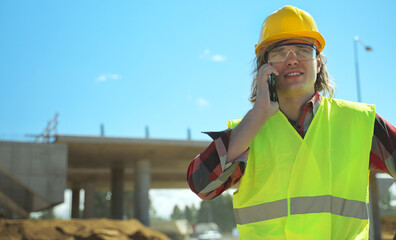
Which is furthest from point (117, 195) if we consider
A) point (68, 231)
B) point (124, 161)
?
point (68, 231)

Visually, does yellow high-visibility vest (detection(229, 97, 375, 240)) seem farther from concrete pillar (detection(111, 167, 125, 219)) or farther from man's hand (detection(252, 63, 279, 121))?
concrete pillar (detection(111, 167, 125, 219))

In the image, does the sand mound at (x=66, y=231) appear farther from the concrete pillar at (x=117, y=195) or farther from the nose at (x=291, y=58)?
the concrete pillar at (x=117, y=195)

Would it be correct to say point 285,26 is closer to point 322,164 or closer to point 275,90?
point 275,90

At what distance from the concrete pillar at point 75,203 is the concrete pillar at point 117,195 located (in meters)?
7.65

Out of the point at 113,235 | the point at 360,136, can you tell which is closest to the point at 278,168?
the point at 360,136

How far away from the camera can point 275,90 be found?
7.72 ft

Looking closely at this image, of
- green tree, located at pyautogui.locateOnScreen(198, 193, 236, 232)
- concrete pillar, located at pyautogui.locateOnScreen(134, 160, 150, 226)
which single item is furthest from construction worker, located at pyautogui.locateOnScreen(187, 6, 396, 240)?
green tree, located at pyautogui.locateOnScreen(198, 193, 236, 232)

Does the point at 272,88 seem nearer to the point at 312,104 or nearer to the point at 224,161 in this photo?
the point at 312,104

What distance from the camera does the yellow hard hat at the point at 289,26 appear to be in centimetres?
251

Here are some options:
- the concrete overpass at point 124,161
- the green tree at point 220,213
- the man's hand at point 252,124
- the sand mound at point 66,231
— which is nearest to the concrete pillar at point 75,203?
the concrete overpass at point 124,161

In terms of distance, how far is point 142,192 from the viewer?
1123 inches

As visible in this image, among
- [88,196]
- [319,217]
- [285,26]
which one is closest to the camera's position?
[319,217]

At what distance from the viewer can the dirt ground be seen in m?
14.0

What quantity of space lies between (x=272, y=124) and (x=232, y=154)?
0.34 metres
